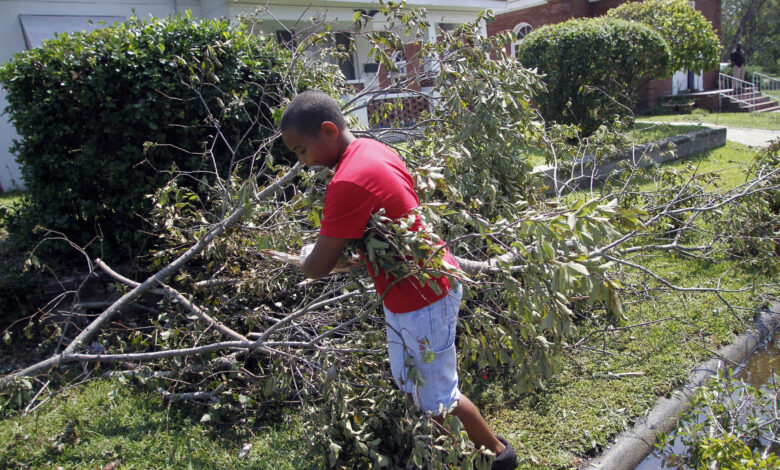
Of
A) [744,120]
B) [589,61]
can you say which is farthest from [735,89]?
[589,61]

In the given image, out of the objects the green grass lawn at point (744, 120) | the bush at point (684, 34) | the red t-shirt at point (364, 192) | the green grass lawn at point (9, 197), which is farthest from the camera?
the green grass lawn at point (744, 120)

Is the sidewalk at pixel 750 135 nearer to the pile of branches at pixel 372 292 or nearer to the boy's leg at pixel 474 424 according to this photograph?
the pile of branches at pixel 372 292

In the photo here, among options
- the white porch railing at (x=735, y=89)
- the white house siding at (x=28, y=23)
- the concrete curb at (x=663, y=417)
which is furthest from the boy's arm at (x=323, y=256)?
the white porch railing at (x=735, y=89)

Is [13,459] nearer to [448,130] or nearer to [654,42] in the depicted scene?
[448,130]

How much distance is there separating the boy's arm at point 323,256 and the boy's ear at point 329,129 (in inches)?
18.6

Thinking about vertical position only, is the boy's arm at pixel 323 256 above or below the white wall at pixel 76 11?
below

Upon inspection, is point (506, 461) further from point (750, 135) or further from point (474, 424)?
point (750, 135)

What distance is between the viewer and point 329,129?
2.35m

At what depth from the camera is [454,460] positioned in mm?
2328

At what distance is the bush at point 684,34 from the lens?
15.3 metres

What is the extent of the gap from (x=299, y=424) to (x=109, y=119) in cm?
305

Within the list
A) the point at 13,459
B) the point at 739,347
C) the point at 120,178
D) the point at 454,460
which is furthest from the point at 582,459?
the point at 120,178

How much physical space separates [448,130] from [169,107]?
240 centimetres

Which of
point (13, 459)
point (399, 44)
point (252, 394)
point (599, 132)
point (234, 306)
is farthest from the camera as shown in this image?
point (599, 132)
